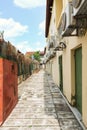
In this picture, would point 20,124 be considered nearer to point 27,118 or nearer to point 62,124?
point 27,118

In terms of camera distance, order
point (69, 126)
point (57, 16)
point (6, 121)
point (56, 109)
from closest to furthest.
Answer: point (69, 126), point (6, 121), point (56, 109), point (57, 16)

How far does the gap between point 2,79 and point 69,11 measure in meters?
2.66

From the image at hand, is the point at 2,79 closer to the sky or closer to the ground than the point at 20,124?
closer to the sky

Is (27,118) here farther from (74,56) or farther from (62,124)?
(74,56)

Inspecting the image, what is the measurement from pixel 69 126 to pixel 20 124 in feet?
4.21

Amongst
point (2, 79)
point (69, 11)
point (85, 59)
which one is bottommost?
point (2, 79)

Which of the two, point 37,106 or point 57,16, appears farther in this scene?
point 57,16

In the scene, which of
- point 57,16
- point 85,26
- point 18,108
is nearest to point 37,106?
point 18,108

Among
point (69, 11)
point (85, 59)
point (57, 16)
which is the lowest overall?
point (85, 59)

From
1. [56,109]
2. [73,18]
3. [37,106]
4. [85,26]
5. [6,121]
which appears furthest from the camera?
[37,106]

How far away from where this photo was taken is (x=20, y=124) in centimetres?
558

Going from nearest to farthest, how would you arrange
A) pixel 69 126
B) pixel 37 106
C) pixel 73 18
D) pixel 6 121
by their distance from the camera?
pixel 73 18
pixel 69 126
pixel 6 121
pixel 37 106

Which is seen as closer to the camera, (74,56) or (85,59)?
(85,59)

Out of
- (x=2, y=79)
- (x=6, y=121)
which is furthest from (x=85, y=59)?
(x=6, y=121)
